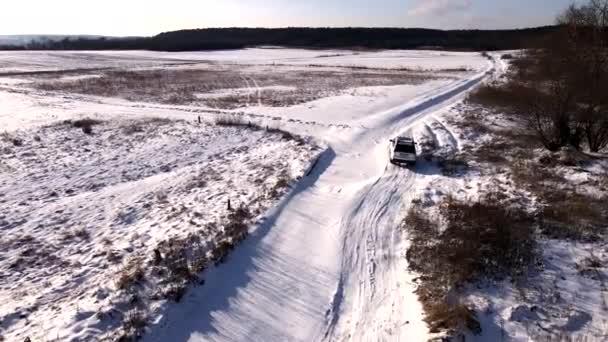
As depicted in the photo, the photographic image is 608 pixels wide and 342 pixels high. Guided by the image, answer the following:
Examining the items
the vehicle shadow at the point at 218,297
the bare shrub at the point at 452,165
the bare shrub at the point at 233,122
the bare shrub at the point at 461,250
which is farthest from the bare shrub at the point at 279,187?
the bare shrub at the point at 233,122

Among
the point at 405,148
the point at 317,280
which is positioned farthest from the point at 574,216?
the point at 317,280

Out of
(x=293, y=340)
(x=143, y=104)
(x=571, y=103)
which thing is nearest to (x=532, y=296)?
(x=293, y=340)

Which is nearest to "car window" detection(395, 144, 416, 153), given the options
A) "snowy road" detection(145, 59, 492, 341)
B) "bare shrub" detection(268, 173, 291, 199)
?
"snowy road" detection(145, 59, 492, 341)

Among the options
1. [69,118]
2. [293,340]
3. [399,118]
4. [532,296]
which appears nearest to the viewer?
[293,340]

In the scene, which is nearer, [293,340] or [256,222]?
[293,340]

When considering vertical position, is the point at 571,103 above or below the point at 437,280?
above

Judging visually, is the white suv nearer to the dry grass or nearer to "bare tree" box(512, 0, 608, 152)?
"bare tree" box(512, 0, 608, 152)

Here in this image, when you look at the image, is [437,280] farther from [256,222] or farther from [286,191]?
[286,191]
